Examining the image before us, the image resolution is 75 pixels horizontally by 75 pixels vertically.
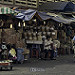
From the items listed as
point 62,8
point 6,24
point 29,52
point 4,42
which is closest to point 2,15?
point 6,24

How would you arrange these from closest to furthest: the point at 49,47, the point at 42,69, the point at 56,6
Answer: the point at 42,69, the point at 49,47, the point at 56,6

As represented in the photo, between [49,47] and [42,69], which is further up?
[49,47]

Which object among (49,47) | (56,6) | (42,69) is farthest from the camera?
(56,6)

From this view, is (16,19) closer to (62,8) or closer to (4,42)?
(4,42)

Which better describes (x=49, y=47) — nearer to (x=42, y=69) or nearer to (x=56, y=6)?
(x=42, y=69)

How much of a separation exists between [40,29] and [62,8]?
7444 millimetres

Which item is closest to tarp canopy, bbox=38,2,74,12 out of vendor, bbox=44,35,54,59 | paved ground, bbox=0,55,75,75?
vendor, bbox=44,35,54,59

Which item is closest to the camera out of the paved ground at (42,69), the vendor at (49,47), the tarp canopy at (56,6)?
the paved ground at (42,69)

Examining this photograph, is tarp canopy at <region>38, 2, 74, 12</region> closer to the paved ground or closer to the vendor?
the vendor

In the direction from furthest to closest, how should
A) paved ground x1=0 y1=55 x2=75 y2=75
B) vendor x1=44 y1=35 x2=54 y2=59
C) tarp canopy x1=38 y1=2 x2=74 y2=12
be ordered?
1. tarp canopy x1=38 y1=2 x2=74 y2=12
2. vendor x1=44 y1=35 x2=54 y2=59
3. paved ground x1=0 y1=55 x2=75 y2=75

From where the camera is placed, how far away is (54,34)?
72.7 ft

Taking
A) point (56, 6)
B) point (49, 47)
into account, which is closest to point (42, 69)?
point (49, 47)

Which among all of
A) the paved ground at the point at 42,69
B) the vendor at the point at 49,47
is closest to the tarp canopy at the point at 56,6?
the vendor at the point at 49,47

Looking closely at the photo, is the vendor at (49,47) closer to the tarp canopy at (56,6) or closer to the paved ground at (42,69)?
the paved ground at (42,69)
